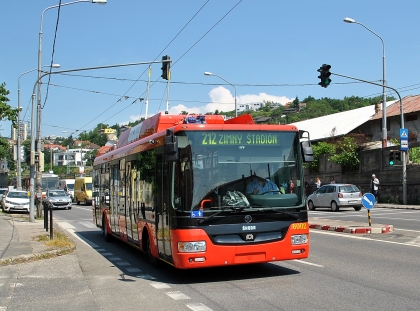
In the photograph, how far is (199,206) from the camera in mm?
8648

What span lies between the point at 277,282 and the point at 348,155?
32260 mm

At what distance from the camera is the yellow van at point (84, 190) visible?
151 feet

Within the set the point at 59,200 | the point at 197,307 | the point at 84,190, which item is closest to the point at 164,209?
the point at 197,307

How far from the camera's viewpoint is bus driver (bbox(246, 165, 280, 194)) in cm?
895

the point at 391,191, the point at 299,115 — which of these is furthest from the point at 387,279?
the point at 299,115

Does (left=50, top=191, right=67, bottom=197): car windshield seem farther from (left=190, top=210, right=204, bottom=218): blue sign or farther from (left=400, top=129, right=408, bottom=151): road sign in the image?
(left=190, top=210, right=204, bottom=218): blue sign

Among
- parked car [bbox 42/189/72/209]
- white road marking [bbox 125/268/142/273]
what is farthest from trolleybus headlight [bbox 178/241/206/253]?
parked car [bbox 42/189/72/209]

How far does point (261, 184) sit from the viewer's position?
29.6ft

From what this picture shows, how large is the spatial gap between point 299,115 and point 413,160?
5296 centimetres

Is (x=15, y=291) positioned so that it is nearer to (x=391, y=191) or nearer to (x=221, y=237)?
(x=221, y=237)

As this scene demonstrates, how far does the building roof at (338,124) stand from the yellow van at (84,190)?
67.8 ft

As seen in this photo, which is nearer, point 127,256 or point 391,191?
point 127,256

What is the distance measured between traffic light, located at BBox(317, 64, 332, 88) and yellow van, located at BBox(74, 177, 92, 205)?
24885 millimetres

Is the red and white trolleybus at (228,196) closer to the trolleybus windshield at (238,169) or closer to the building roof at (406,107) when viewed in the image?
the trolleybus windshield at (238,169)
